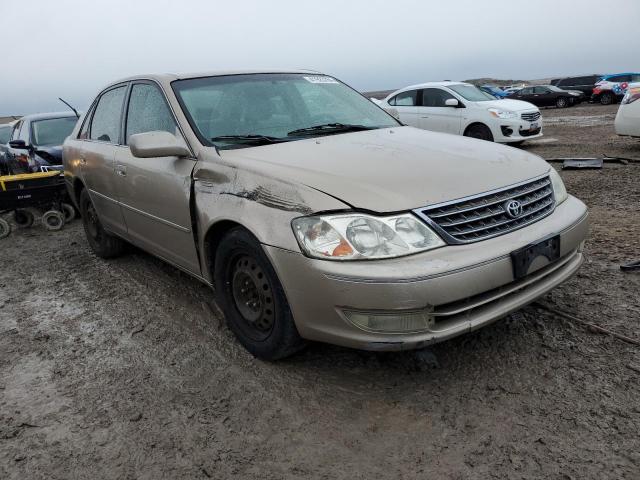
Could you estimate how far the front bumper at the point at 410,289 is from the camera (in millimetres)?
2178

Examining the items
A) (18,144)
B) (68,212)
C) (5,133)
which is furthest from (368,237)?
(5,133)

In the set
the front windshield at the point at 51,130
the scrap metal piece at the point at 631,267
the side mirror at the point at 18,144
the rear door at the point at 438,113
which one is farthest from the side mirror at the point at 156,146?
the rear door at the point at 438,113

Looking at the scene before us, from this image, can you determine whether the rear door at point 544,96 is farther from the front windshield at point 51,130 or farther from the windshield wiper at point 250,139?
the windshield wiper at point 250,139

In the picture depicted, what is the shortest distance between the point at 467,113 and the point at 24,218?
329 inches

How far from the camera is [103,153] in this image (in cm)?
421

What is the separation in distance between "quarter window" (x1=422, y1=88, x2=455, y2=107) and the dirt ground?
311 inches

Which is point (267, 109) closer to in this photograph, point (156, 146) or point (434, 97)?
point (156, 146)

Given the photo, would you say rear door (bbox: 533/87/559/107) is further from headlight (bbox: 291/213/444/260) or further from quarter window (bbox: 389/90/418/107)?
headlight (bbox: 291/213/444/260)

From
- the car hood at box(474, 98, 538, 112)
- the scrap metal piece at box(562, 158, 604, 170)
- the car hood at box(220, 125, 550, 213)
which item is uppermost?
the car hood at box(220, 125, 550, 213)

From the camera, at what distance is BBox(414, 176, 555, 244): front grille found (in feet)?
7.54

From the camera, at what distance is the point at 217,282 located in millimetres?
2992

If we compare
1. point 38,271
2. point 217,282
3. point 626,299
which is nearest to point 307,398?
point 217,282

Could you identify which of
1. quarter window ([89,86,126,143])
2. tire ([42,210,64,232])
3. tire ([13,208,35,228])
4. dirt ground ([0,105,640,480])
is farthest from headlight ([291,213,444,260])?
tire ([13,208,35,228])

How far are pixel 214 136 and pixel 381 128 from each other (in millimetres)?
1197
